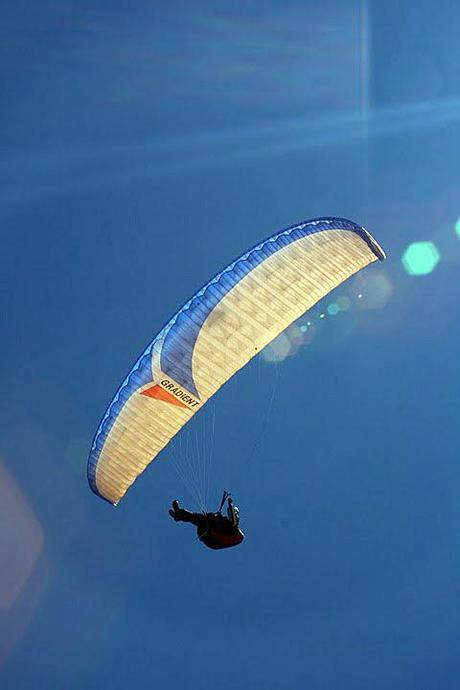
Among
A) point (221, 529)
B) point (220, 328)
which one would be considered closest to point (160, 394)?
point (220, 328)

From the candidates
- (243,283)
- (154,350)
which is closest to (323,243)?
(243,283)

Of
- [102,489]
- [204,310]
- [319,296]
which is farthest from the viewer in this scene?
[102,489]

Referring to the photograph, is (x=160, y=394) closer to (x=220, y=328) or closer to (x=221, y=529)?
(x=220, y=328)

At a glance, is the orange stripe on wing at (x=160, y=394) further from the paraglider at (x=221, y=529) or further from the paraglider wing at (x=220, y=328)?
the paraglider at (x=221, y=529)

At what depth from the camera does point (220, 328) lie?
1894 centimetres

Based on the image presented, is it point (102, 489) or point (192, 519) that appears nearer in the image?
point (192, 519)

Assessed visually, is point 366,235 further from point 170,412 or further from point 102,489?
point 102,489

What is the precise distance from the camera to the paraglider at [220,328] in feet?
60.9

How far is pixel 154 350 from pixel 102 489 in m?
4.92

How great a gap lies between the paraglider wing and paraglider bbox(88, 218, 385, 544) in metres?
0.03

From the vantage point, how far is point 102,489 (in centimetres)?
2106

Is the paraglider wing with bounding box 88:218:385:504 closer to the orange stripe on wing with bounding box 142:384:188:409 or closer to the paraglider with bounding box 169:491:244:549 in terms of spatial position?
the orange stripe on wing with bounding box 142:384:188:409

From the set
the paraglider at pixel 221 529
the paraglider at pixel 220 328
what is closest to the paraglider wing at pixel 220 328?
the paraglider at pixel 220 328

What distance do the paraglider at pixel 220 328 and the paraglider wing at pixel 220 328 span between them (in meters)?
0.03
